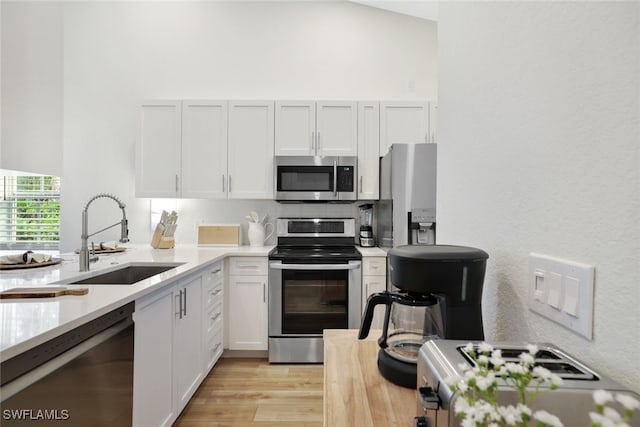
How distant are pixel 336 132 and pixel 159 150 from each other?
1.67 metres

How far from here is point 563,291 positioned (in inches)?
24.5

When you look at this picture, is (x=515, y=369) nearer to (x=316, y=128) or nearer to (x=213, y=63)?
(x=316, y=128)

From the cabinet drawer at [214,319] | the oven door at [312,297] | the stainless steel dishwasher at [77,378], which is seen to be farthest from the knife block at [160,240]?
the stainless steel dishwasher at [77,378]

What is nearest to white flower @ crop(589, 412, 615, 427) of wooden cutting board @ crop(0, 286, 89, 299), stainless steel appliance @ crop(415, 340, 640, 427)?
stainless steel appliance @ crop(415, 340, 640, 427)

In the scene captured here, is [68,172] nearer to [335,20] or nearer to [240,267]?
[240,267]

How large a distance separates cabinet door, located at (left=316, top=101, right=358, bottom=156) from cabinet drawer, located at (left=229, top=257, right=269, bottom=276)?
114cm

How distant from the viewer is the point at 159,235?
118 inches

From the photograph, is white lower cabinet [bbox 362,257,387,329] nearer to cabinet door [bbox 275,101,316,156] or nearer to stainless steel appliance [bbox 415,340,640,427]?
cabinet door [bbox 275,101,316,156]

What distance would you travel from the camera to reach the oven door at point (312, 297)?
2752 mm

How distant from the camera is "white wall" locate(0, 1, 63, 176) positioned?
1.51 metres

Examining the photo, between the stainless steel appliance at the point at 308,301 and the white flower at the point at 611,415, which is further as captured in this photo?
the stainless steel appliance at the point at 308,301

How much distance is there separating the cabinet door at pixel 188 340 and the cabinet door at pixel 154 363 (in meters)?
0.08

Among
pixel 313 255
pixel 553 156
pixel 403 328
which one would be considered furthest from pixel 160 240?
pixel 553 156

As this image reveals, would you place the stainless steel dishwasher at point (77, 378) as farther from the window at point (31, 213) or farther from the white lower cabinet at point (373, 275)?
the window at point (31, 213)
